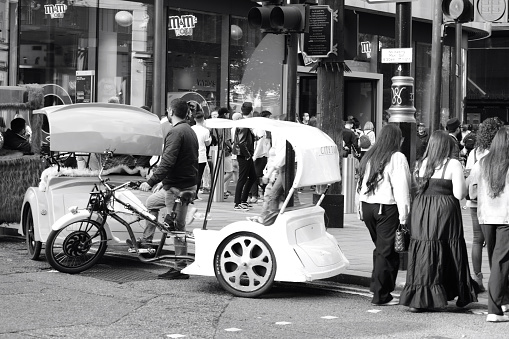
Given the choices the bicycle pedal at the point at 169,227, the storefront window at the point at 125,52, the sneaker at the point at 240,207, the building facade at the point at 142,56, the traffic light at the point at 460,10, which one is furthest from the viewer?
the storefront window at the point at 125,52

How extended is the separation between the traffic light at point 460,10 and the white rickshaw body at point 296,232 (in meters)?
2.93

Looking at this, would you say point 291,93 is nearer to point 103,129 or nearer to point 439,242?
point 103,129

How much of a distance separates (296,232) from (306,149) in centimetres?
80

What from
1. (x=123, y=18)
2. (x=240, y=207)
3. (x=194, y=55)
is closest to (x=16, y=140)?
(x=240, y=207)

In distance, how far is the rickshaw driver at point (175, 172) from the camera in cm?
1038

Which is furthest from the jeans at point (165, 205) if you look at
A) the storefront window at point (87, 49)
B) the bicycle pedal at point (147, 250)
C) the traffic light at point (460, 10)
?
the storefront window at point (87, 49)

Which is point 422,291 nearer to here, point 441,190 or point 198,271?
point 441,190

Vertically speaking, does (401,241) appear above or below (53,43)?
below

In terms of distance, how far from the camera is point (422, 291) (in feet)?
27.1

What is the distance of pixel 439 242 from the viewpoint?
8297mm

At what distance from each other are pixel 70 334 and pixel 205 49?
19813 mm

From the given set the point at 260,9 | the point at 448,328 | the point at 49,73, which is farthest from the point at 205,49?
the point at 448,328

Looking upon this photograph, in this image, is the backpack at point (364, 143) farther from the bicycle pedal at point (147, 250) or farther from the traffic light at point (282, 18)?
the bicycle pedal at point (147, 250)

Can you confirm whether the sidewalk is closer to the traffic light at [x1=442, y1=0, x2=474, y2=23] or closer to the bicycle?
the bicycle
